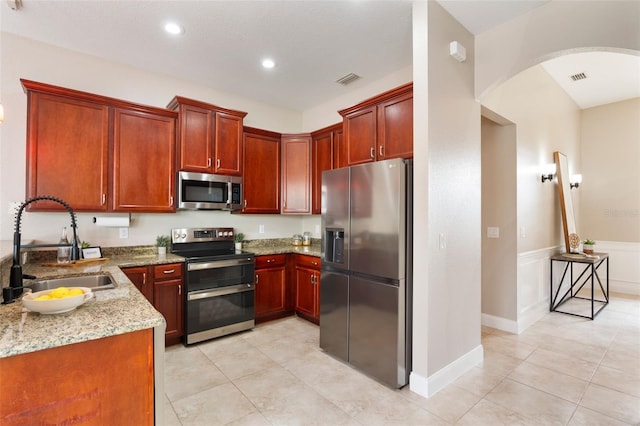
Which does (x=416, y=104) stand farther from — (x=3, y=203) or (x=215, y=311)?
(x=3, y=203)

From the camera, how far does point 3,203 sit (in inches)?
107

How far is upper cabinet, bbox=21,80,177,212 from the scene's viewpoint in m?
2.67

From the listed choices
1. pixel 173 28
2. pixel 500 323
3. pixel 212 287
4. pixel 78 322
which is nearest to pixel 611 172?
pixel 500 323

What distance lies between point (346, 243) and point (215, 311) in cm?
166

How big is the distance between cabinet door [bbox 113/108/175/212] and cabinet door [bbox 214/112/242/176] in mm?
476

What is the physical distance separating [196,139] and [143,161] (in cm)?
59

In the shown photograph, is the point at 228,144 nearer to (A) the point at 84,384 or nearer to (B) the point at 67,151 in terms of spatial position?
(B) the point at 67,151

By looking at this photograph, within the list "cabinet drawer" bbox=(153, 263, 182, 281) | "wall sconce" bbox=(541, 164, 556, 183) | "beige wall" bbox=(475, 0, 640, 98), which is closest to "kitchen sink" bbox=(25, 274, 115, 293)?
"cabinet drawer" bbox=(153, 263, 182, 281)

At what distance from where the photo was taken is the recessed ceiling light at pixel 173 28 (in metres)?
2.62

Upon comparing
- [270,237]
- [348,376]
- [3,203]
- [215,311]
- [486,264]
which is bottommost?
[348,376]

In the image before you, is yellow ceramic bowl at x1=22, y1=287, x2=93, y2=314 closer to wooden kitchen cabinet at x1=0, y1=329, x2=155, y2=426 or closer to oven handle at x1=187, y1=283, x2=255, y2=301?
wooden kitchen cabinet at x1=0, y1=329, x2=155, y2=426

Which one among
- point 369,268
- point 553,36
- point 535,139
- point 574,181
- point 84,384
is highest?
point 553,36

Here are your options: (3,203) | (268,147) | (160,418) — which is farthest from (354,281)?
(3,203)

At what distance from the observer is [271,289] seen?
151 inches
